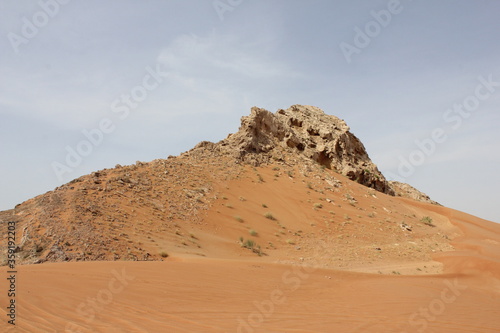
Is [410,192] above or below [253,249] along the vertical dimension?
above

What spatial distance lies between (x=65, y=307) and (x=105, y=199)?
488 inches

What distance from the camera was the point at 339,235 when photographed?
19938 millimetres

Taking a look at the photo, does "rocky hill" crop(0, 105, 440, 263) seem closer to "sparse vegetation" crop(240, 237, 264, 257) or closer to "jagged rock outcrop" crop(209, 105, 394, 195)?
"jagged rock outcrop" crop(209, 105, 394, 195)

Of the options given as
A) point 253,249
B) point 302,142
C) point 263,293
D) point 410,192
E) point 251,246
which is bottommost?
point 263,293

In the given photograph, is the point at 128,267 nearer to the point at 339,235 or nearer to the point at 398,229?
the point at 339,235

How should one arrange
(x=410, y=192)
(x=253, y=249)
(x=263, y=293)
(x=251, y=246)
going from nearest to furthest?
(x=263, y=293), (x=253, y=249), (x=251, y=246), (x=410, y=192)


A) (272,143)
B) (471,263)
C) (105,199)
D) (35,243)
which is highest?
(272,143)

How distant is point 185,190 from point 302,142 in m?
14.8

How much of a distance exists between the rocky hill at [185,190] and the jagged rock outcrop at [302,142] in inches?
3.8

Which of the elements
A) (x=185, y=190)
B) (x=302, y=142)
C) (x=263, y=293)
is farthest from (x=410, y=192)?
(x=263, y=293)

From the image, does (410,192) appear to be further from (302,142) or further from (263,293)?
(263,293)

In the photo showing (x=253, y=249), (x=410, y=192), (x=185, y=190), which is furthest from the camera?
A: (x=410, y=192)

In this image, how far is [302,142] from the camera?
32188 mm

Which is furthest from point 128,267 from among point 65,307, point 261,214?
point 261,214
